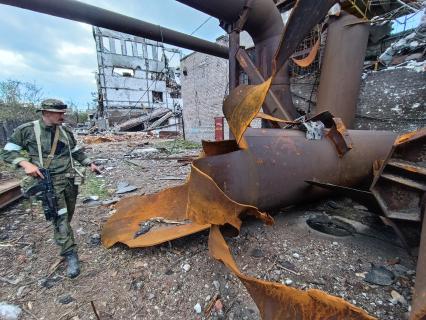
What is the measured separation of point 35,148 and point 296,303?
8.00 feet

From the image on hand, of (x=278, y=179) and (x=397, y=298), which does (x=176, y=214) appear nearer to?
(x=278, y=179)

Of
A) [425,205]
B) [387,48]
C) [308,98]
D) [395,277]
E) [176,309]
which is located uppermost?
[387,48]

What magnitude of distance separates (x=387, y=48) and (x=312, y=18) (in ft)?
10.6

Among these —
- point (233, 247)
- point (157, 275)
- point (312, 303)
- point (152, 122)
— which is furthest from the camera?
point (152, 122)

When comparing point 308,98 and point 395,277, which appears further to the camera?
point 308,98

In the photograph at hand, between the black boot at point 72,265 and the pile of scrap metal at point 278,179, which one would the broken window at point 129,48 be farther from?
the black boot at point 72,265

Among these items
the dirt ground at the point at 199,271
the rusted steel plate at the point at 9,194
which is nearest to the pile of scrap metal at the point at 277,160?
the dirt ground at the point at 199,271

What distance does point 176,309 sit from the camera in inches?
62.9

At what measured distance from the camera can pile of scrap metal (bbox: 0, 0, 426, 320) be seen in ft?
4.17

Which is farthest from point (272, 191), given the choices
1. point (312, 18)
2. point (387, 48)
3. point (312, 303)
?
point (387, 48)

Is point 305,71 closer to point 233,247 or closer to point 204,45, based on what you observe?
point 204,45

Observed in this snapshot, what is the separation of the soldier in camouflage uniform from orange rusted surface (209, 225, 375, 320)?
1.75 metres

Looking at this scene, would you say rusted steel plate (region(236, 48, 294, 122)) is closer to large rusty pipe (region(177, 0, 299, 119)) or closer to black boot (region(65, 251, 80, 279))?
large rusty pipe (region(177, 0, 299, 119))

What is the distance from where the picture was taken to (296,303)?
3.25 feet
